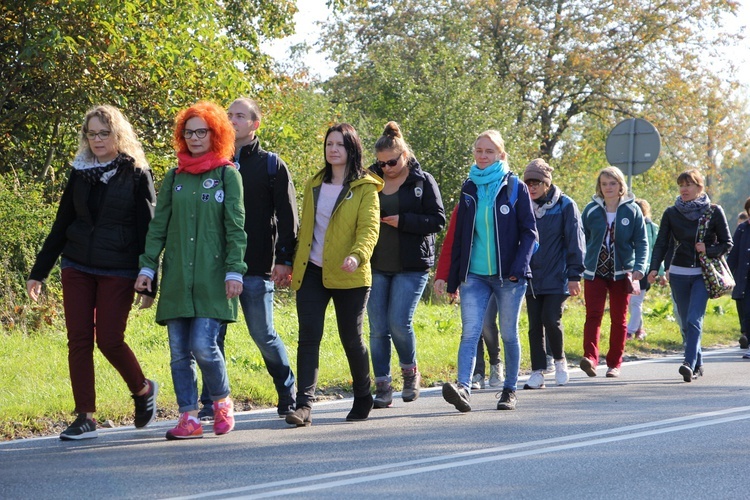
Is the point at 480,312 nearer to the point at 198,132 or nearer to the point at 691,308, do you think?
the point at 198,132

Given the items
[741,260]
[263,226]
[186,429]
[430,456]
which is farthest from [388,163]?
[741,260]

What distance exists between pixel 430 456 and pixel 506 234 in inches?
93.3

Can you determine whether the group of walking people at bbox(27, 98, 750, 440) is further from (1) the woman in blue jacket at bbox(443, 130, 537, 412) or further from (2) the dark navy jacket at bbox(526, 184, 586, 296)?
(2) the dark navy jacket at bbox(526, 184, 586, 296)

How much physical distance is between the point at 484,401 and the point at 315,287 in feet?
6.53

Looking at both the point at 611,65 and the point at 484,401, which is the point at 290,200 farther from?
the point at 611,65

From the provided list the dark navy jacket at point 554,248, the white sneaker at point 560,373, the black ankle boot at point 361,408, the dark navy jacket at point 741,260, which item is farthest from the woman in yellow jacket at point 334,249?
the dark navy jacket at point 741,260

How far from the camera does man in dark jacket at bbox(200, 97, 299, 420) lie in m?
7.32

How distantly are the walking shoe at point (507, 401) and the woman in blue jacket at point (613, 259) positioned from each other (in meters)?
2.29

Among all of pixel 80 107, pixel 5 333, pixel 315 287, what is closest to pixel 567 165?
pixel 80 107

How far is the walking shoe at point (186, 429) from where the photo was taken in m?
6.79

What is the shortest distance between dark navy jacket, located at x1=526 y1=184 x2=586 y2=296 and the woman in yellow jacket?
106 inches

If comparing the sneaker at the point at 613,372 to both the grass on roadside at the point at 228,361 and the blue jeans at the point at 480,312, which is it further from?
the blue jeans at the point at 480,312

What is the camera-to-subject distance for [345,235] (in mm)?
7359

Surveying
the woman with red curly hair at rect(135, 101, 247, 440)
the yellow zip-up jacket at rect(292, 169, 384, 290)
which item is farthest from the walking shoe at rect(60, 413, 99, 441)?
the yellow zip-up jacket at rect(292, 169, 384, 290)
